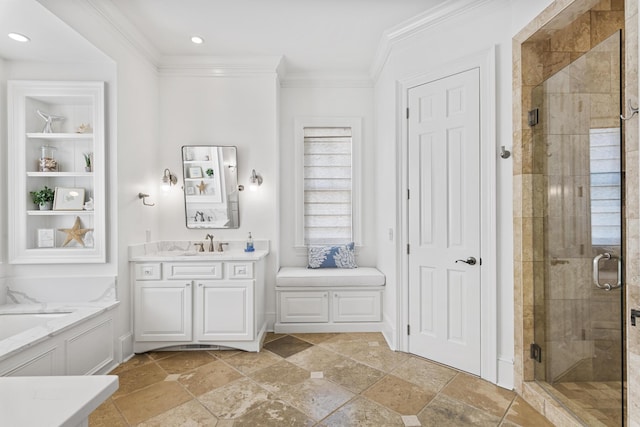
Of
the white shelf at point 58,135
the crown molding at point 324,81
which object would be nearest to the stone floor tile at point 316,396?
the white shelf at point 58,135

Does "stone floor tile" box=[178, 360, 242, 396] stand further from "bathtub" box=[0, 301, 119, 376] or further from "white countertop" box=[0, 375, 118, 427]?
"white countertop" box=[0, 375, 118, 427]

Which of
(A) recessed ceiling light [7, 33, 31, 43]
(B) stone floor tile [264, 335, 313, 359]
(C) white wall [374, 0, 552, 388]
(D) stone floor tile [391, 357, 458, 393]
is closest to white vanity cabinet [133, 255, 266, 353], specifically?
(B) stone floor tile [264, 335, 313, 359]

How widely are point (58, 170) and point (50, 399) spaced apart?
113 inches

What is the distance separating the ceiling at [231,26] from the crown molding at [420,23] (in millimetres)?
51

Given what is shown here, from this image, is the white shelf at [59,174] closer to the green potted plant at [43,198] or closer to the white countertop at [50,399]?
the green potted plant at [43,198]

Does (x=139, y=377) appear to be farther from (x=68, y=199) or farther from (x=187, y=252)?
(x=68, y=199)

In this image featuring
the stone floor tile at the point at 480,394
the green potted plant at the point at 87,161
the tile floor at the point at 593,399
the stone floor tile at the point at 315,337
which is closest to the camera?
the tile floor at the point at 593,399

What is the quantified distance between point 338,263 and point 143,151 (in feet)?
8.07

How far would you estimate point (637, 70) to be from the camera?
4.81ft

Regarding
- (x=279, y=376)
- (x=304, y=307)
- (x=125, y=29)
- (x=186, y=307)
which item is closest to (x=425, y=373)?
(x=279, y=376)

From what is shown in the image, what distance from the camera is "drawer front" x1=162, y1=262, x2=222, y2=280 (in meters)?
2.92

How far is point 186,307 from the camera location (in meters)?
2.91

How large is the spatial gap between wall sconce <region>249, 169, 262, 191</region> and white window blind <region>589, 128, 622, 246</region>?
285 centimetres

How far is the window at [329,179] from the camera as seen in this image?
12.9 feet
